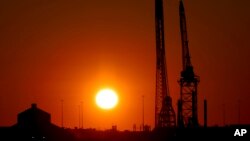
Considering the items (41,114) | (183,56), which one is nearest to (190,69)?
(183,56)

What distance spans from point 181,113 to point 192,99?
4027 millimetres

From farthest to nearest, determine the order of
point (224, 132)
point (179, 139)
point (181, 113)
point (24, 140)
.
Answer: point (181, 113) < point (24, 140) < point (179, 139) < point (224, 132)

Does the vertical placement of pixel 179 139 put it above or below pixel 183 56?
below

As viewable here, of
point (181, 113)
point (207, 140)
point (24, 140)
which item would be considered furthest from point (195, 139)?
point (181, 113)

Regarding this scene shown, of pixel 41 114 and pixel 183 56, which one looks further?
pixel 183 56

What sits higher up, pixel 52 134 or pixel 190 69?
pixel 190 69

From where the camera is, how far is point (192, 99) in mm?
190375

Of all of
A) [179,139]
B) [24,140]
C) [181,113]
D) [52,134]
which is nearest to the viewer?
[179,139]

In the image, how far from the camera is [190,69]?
192750 mm

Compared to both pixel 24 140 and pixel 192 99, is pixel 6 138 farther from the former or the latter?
pixel 192 99

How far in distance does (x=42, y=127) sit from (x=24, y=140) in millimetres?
16764

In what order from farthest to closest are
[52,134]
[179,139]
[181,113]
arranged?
1. [181,113]
2. [52,134]
3. [179,139]

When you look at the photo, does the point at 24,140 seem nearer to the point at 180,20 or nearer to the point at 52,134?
the point at 52,134

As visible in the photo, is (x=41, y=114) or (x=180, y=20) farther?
(x=180, y=20)
